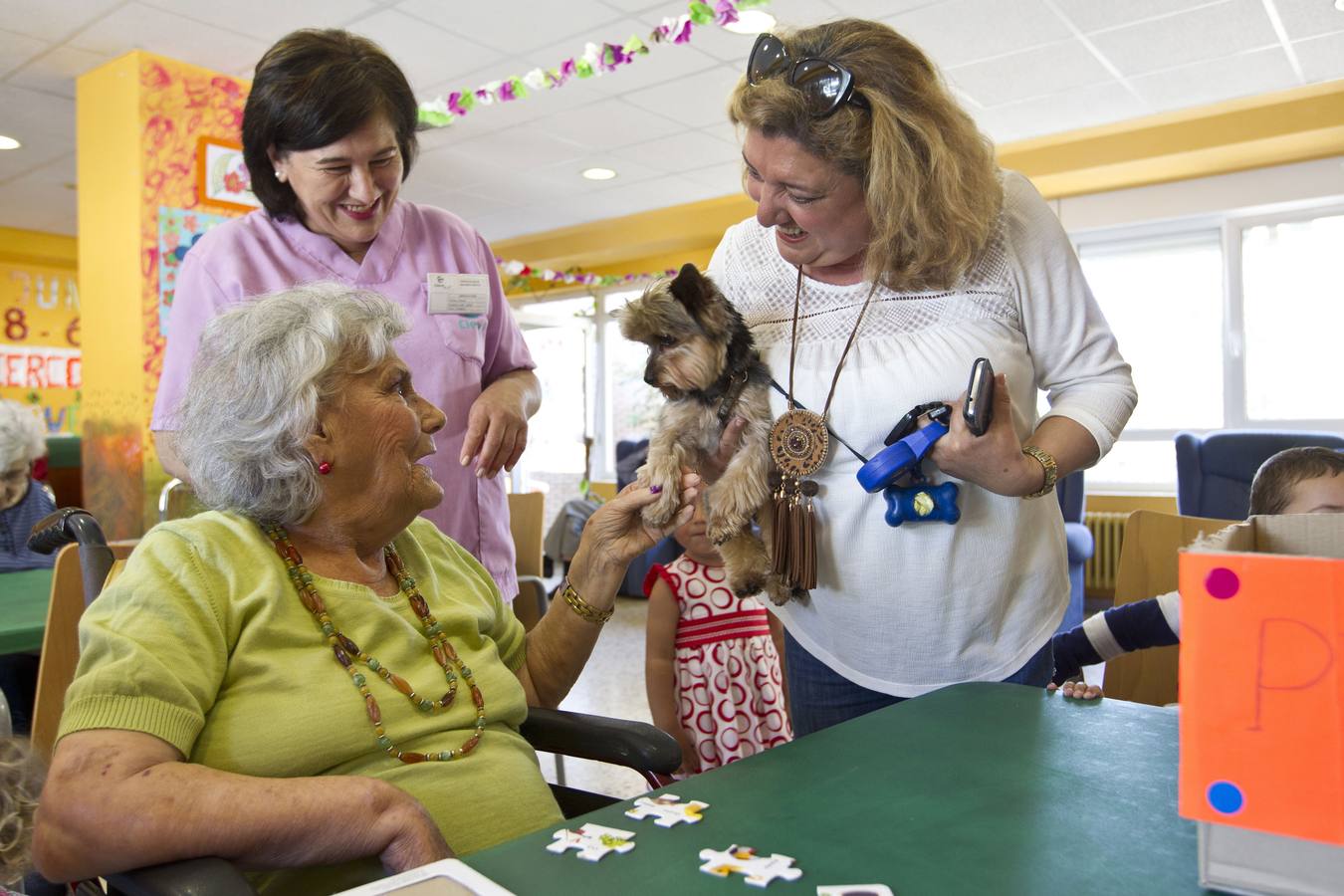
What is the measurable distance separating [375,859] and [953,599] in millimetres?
831

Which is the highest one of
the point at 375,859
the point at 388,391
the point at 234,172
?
the point at 234,172

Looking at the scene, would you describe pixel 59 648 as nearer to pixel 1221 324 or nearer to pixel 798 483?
pixel 798 483

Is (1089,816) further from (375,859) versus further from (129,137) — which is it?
(129,137)

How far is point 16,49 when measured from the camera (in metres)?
5.16

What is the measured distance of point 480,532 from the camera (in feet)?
6.48

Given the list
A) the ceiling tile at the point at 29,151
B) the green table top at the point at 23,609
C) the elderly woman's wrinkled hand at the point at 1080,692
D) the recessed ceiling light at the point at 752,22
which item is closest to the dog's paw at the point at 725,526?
the elderly woman's wrinkled hand at the point at 1080,692

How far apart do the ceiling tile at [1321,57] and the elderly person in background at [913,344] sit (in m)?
4.81

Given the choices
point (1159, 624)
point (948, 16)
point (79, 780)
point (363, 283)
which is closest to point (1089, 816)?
point (1159, 624)

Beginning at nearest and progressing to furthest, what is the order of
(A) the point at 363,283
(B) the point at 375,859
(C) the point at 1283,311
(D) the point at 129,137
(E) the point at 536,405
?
1. (B) the point at 375,859
2. (A) the point at 363,283
3. (E) the point at 536,405
4. (D) the point at 129,137
5. (C) the point at 1283,311

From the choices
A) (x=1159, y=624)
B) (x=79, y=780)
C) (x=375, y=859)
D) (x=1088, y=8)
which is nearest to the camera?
(x=79, y=780)

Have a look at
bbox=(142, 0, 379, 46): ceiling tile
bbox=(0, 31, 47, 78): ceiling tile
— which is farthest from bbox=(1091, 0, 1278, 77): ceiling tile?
bbox=(0, 31, 47, 78): ceiling tile

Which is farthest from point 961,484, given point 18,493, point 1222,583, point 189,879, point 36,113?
point 36,113

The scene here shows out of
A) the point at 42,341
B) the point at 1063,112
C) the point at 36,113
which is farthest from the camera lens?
the point at 42,341

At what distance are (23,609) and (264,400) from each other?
5.42 ft
